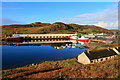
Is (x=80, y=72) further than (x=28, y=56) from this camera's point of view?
No

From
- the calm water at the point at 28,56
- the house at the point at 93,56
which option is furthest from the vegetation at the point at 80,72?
the calm water at the point at 28,56

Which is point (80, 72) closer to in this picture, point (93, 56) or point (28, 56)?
point (93, 56)

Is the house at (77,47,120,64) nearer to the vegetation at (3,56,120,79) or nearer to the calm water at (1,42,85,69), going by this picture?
the vegetation at (3,56,120,79)

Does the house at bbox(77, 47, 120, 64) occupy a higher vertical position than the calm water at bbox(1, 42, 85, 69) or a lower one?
higher

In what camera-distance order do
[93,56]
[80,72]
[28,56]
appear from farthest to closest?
1. [28,56]
2. [93,56]
3. [80,72]

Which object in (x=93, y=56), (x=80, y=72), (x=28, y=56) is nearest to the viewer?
(x=80, y=72)

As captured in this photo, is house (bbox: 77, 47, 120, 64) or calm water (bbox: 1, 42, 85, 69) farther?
calm water (bbox: 1, 42, 85, 69)

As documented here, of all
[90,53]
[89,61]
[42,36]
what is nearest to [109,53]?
[90,53]

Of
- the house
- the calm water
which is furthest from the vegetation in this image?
the calm water

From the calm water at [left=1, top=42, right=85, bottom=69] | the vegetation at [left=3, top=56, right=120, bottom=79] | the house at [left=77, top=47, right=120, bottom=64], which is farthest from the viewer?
the calm water at [left=1, top=42, right=85, bottom=69]

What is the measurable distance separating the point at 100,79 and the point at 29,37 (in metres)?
143

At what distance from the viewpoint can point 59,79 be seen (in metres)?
15.6

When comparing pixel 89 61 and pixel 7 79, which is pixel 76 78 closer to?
pixel 7 79

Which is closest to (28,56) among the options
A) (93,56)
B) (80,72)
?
(93,56)
